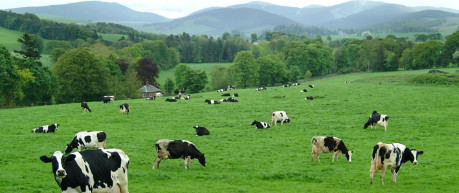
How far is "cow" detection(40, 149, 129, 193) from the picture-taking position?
12.1 m

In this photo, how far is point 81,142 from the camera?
2355 cm

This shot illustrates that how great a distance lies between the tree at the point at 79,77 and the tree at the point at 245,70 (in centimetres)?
3828

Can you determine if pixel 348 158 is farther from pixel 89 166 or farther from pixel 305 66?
pixel 305 66

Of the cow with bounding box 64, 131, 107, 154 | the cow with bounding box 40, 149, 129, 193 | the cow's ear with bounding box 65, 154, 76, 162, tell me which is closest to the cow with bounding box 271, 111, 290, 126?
the cow with bounding box 64, 131, 107, 154

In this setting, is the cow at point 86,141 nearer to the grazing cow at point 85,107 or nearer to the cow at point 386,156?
the cow at point 386,156

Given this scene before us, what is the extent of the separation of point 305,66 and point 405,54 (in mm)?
27907

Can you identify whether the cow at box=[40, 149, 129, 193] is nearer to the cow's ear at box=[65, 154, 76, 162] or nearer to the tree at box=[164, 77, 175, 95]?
the cow's ear at box=[65, 154, 76, 162]

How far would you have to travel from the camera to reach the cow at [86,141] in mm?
23516

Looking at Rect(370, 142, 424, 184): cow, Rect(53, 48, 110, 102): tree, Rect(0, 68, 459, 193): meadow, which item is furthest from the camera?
Rect(53, 48, 110, 102): tree

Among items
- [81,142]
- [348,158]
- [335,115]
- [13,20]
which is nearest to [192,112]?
[335,115]

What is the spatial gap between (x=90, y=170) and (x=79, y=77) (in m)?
62.4

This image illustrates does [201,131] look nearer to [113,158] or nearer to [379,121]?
[379,121]

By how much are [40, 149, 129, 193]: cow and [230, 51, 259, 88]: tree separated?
88603mm

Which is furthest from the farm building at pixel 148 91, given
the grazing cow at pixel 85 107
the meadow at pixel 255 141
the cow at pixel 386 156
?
the cow at pixel 386 156
